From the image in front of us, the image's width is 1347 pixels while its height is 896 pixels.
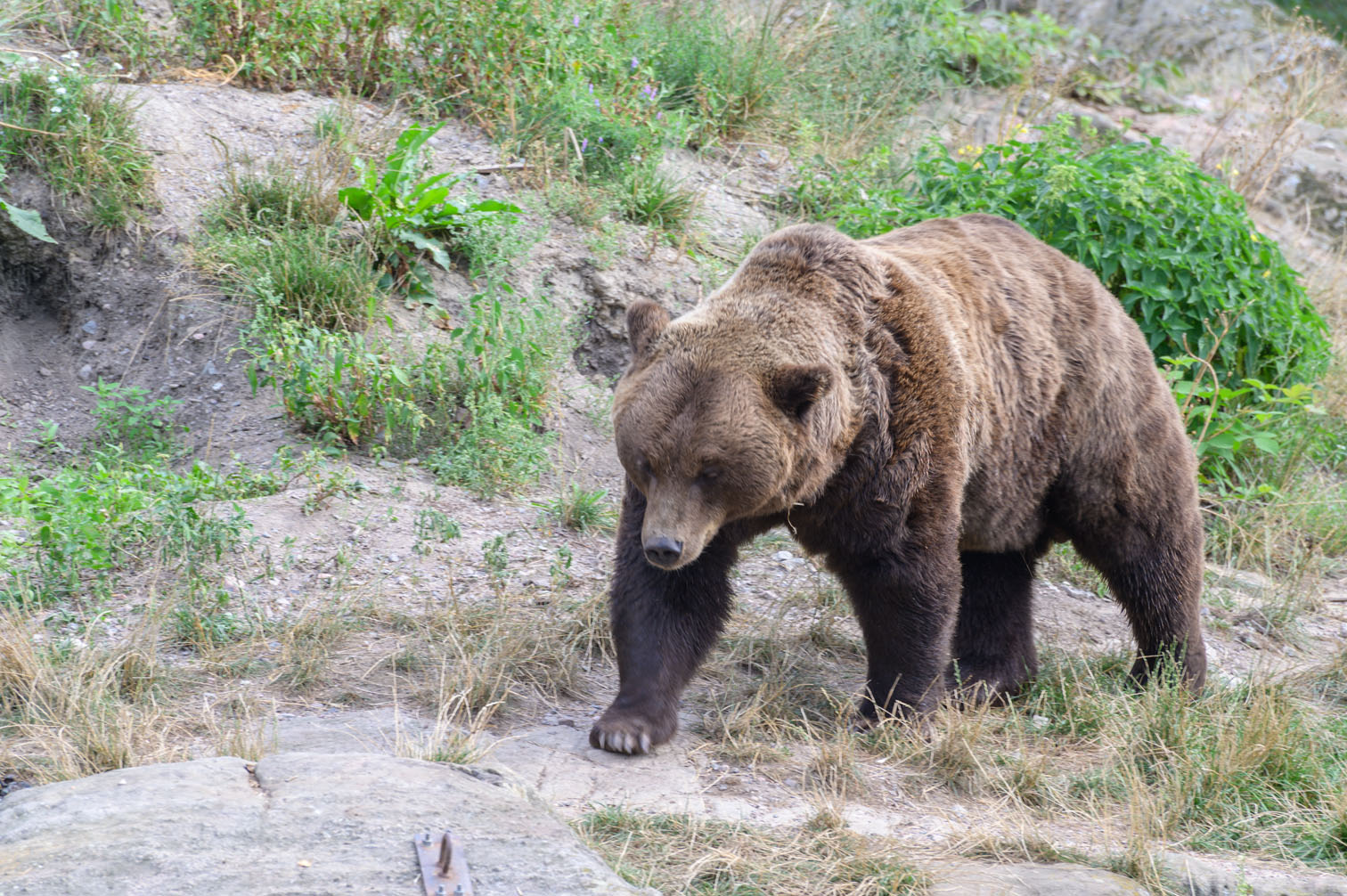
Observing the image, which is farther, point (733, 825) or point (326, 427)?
point (326, 427)

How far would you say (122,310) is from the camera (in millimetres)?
6508

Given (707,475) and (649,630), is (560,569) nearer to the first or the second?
(649,630)

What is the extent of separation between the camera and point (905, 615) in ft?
13.9

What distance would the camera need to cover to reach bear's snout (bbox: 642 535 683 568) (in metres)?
3.69

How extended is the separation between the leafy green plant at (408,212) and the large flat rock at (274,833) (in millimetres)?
3677

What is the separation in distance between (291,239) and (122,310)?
3.34 feet

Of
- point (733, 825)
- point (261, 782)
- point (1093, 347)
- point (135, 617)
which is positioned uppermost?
point (1093, 347)

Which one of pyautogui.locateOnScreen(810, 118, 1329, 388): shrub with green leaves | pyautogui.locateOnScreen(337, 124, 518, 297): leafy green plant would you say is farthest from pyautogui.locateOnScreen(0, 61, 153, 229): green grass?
pyautogui.locateOnScreen(810, 118, 1329, 388): shrub with green leaves

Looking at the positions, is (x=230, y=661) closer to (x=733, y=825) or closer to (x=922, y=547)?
(x=733, y=825)

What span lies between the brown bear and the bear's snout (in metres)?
0.01

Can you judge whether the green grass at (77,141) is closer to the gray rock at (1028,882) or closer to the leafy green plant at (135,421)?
the leafy green plant at (135,421)

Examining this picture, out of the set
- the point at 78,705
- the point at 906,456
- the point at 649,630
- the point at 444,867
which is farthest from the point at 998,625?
the point at 78,705

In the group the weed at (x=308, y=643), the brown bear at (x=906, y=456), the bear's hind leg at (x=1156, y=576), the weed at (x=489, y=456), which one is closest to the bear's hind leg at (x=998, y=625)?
the brown bear at (x=906, y=456)

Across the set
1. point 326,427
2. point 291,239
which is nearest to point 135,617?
point 326,427
